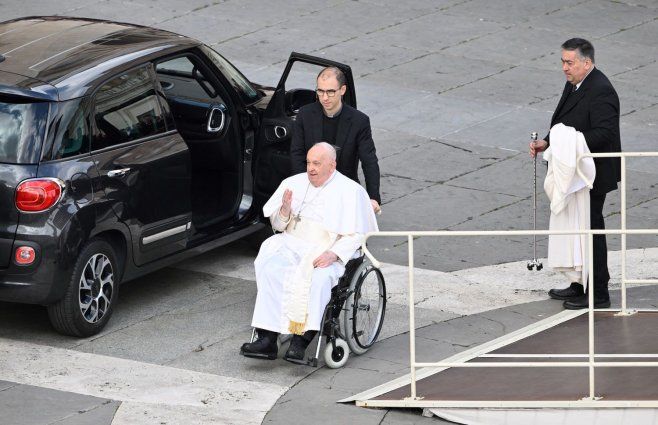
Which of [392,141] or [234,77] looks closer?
[234,77]

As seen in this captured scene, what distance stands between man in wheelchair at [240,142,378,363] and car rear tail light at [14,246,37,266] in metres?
1.39

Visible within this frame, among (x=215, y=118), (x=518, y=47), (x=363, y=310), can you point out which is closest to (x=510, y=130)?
(x=518, y=47)

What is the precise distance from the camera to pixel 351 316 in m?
8.25

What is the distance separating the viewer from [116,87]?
8922mm

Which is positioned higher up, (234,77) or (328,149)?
(234,77)

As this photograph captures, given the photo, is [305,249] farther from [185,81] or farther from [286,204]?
[185,81]

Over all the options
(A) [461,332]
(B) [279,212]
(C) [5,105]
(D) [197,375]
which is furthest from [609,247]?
(C) [5,105]

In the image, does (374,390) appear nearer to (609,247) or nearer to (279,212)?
(279,212)

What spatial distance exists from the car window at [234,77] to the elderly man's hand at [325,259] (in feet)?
7.59

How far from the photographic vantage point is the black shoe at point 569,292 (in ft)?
31.1

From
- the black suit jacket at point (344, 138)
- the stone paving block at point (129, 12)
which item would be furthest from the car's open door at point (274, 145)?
the stone paving block at point (129, 12)

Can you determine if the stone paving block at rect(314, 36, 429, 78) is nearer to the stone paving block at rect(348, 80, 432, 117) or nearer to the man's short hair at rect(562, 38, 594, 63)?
the stone paving block at rect(348, 80, 432, 117)

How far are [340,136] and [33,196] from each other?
2.15m

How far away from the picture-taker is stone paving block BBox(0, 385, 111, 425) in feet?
24.4
